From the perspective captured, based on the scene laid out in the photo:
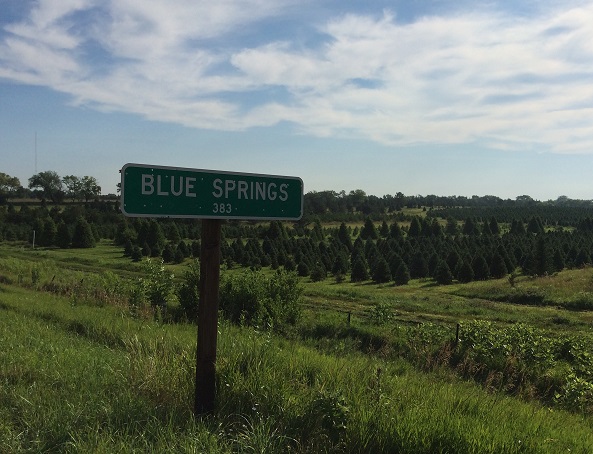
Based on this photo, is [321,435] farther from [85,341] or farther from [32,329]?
[32,329]

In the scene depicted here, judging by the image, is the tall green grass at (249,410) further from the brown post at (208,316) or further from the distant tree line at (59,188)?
the distant tree line at (59,188)

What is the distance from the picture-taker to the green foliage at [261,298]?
44.6ft

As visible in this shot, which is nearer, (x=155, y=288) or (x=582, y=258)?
(x=155, y=288)

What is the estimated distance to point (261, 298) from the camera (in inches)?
550

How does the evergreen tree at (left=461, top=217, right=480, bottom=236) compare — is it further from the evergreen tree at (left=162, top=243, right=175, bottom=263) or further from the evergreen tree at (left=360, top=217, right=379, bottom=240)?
the evergreen tree at (left=162, top=243, right=175, bottom=263)

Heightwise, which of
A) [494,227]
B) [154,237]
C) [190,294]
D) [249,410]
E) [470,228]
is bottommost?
[154,237]

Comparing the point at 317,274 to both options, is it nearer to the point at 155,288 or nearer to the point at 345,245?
the point at 345,245

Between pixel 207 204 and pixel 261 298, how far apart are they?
33.5 feet

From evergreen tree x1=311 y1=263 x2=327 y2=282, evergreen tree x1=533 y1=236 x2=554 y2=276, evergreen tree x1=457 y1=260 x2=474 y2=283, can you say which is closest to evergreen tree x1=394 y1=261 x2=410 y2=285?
evergreen tree x1=457 y1=260 x2=474 y2=283

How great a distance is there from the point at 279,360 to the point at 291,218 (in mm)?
1452

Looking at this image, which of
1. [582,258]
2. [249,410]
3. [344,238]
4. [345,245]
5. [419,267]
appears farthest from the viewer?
[344,238]

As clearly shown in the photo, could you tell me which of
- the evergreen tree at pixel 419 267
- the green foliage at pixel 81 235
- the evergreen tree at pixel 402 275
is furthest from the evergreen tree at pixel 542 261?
the green foliage at pixel 81 235

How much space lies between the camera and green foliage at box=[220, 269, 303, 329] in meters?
13.6

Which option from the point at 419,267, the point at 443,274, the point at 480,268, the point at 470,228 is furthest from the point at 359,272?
the point at 470,228
